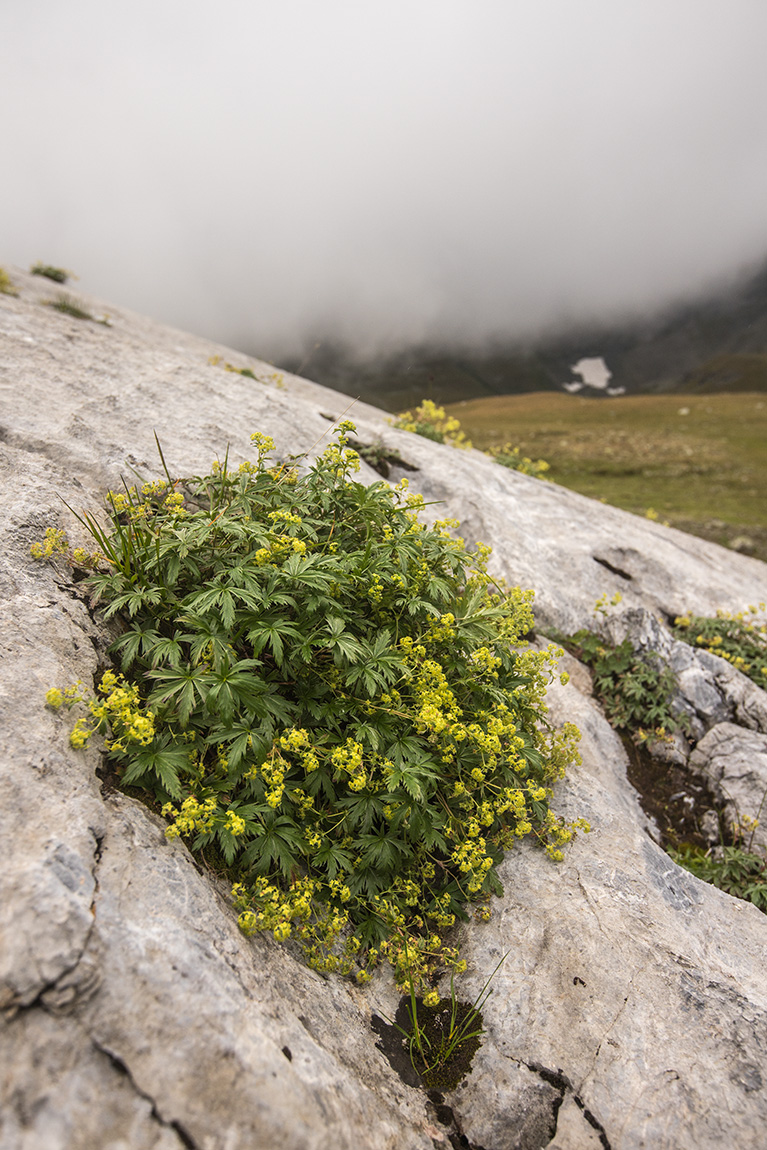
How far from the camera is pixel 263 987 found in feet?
Result: 11.3

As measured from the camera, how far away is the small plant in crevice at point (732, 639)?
8.91 m

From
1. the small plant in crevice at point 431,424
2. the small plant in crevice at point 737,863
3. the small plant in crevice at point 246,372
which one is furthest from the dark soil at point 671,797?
the small plant in crevice at point 246,372

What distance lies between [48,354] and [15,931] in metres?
9.12

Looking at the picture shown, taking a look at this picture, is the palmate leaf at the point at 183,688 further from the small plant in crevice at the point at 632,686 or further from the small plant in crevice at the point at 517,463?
the small plant in crevice at the point at 517,463

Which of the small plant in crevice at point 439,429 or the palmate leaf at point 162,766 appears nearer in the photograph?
the palmate leaf at point 162,766

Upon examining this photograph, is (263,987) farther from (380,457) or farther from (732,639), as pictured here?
(732,639)

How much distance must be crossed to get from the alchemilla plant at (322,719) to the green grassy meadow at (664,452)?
25647 millimetres

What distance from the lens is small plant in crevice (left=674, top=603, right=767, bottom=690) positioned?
891 centimetres

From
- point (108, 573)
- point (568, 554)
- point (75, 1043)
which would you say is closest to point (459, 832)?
point (75, 1043)

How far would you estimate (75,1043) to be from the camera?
2.63 m

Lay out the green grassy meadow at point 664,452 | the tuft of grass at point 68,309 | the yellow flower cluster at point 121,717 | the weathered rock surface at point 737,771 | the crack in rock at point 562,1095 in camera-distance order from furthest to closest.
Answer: the green grassy meadow at point 664,452, the tuft of grass at point 68,309, the weathered rock surface at point 737,771, the yellow flower cluster at point 121,717, the crack in rock at point 562,1095

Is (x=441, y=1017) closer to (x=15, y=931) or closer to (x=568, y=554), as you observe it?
(x=15, y=931)

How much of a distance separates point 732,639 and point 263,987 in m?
9.36

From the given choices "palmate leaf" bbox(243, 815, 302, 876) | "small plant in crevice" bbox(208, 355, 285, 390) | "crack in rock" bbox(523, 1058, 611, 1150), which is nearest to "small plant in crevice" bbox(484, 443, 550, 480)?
"small plant in crevice" bbox(208, 355, 285, 390)
